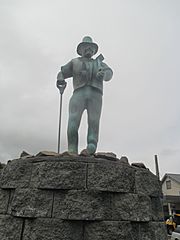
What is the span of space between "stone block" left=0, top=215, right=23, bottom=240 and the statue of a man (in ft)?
4.54

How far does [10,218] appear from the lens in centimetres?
278

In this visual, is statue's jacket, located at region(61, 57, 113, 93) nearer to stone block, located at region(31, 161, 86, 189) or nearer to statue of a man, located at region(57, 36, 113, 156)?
statue of a man, located at region(57, 36, 113, 156)

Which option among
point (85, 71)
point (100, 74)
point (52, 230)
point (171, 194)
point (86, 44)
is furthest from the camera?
point (171, 194)

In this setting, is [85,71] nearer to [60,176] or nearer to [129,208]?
[60,176]

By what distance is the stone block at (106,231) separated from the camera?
253 centimetres

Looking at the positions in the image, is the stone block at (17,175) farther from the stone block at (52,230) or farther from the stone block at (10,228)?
the stone block at (52,230)

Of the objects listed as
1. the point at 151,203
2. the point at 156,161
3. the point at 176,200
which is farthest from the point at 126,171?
the point at 176,200

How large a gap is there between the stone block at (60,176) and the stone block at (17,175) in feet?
0.47

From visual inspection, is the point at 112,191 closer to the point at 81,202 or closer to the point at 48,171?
the point at 81,202

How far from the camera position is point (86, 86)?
164 inches

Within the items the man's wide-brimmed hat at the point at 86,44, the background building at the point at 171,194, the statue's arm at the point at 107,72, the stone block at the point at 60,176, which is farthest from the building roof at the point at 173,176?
the stone block at the point at 60,176

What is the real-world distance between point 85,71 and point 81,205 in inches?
96.5

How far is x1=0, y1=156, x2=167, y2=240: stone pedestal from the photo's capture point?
2.55 m

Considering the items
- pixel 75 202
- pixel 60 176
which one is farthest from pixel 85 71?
pixel 75 202
